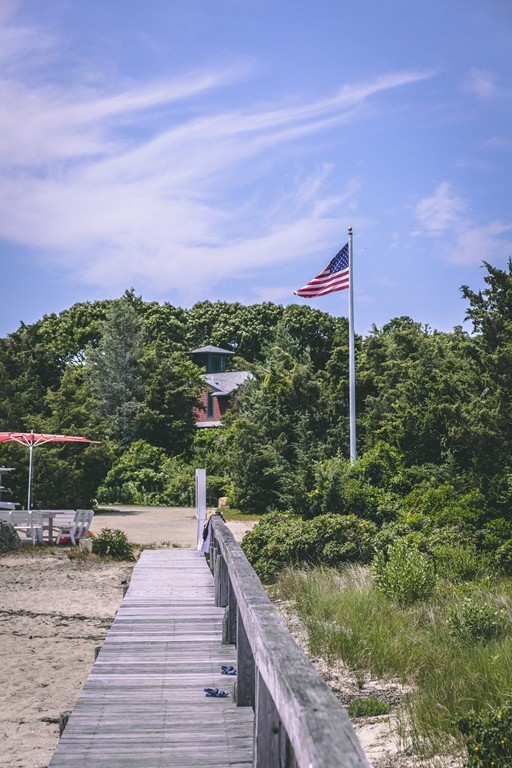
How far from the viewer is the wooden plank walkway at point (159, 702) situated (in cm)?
443

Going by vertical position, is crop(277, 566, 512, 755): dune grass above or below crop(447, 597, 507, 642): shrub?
below

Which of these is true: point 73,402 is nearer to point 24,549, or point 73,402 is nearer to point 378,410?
point 378,410

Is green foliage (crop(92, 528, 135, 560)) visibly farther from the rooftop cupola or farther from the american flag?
the rooftop cupola

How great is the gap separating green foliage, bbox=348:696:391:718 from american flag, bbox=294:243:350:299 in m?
18.3

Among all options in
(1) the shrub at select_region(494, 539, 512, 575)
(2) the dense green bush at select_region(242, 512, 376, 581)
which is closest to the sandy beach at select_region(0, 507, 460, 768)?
(2) the dense green bush at select_region(242, 512, 376, 581)

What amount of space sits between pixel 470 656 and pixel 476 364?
1089 cm

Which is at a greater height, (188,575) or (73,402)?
(73,402)

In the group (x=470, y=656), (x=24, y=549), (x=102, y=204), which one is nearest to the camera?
(x=470, y=656)

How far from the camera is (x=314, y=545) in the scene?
13516mm

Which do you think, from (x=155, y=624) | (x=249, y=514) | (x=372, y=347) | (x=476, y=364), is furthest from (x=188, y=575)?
(x=372, y=347)

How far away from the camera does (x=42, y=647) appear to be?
1010 centimetres

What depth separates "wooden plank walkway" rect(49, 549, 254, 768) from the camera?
14.5ft

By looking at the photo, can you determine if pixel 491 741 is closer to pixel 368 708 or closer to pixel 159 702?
pixel 368 708

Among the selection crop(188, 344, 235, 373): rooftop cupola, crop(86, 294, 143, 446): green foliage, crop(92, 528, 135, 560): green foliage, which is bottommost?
crop(92, 528, 135, 560): green foliage
